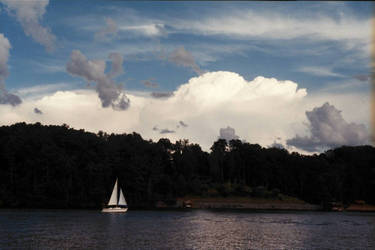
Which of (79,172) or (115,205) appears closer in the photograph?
(115,205)

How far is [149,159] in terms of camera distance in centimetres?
17275

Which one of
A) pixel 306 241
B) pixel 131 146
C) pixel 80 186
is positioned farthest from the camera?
pixel 131 146

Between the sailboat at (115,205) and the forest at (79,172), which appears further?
the forest at (79,172)

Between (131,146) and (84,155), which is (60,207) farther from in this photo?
(131,146)

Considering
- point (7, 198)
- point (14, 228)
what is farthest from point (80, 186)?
point (14, 228)

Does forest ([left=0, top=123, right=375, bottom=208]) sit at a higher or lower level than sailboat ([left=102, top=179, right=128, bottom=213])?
higher

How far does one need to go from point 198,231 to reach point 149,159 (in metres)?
101

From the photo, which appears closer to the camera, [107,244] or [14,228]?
[107,244]

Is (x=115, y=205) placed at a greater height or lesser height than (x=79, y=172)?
lesser

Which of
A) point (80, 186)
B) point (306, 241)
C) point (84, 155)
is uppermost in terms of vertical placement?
point (84, 155)

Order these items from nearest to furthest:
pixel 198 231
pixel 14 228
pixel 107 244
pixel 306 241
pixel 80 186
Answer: pixel 107 244 < pixel 306 241 < pixel 14 228 < pixel 198 231 < pixel 80 186

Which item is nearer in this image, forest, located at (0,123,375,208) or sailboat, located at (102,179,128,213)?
sailboat, located at (102,179,128,213)

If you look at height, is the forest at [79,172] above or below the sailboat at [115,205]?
above

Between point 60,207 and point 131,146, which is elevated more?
point 131,146
